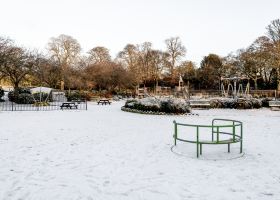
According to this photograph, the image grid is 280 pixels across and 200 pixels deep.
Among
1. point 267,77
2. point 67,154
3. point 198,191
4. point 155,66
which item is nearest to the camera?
point 198,191

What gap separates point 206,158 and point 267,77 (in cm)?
4936

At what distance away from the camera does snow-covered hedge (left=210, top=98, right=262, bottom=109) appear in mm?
23500

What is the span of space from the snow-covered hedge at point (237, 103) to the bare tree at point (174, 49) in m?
32.8

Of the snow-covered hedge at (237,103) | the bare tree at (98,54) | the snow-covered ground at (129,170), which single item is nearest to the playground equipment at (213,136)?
the snow-covered ground at (129,170)

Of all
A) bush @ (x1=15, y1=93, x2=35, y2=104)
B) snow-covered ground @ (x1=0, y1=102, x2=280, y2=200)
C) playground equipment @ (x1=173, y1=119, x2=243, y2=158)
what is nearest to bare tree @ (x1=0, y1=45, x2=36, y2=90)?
bush @ (x1=15, y1=93, x2=35, y2=104)

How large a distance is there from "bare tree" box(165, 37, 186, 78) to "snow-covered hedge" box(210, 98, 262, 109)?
108 feet

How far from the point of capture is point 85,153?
7.53 m

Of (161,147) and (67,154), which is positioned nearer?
(67,154)

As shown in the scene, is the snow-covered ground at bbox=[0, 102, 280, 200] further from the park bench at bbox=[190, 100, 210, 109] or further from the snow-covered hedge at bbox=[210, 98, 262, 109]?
the snow-covered hedge at bbox=[210, 98, 262, 109]

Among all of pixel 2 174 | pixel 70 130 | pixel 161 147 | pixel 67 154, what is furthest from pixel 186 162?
pixel 70 130

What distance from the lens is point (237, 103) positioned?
933 inches

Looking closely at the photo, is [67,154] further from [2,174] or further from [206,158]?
[206,158]

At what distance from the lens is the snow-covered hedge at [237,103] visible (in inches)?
925

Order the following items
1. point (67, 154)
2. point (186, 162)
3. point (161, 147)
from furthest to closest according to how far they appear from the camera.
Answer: point (161, 147), point (67, 154), point (186, 162)
